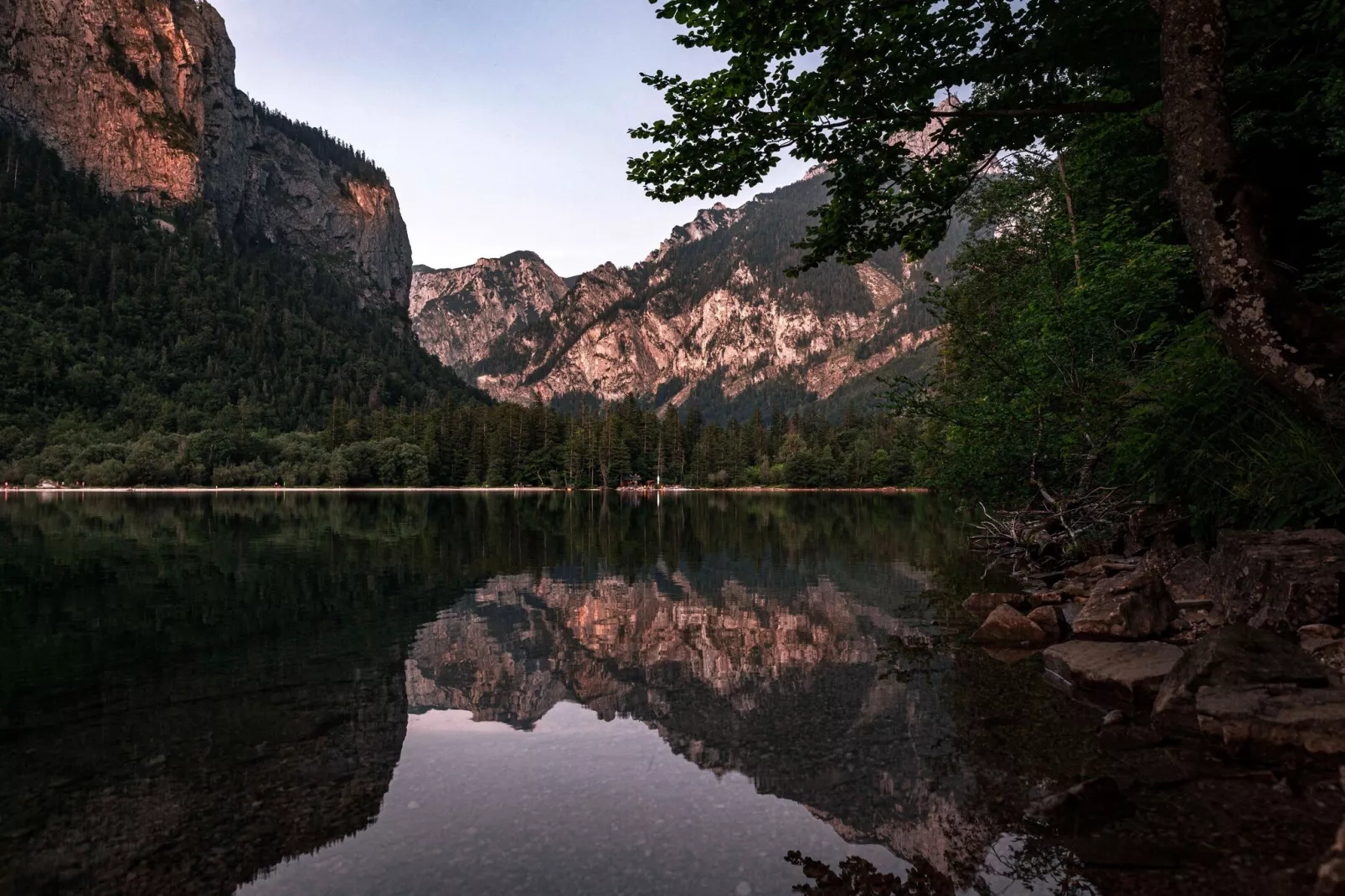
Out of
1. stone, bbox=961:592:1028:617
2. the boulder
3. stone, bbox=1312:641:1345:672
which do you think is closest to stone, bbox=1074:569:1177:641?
stone, bbox=1312:641:1345:672

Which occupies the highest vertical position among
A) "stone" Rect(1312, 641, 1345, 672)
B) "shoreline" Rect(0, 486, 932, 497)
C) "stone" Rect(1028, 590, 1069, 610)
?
"stone" Rect(1312, 641, 1345, 672)

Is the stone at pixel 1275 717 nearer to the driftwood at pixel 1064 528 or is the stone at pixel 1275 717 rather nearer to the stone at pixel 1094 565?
the stone at pixel 1094 565

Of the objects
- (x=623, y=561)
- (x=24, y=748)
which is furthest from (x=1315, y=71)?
(x=623, y=561)

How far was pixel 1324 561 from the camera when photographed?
36.8ft

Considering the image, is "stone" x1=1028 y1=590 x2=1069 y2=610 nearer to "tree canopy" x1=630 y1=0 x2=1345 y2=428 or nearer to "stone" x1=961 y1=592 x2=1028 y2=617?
"stone" x1=961 y1=592 x2=1028 y2=617

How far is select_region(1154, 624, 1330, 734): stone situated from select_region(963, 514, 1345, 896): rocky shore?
16 mm

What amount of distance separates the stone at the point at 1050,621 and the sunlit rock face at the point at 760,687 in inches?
104

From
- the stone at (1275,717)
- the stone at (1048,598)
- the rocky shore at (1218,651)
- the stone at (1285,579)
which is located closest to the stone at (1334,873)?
the rocky shore at (1218,651)

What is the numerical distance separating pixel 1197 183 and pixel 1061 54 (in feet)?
11.3

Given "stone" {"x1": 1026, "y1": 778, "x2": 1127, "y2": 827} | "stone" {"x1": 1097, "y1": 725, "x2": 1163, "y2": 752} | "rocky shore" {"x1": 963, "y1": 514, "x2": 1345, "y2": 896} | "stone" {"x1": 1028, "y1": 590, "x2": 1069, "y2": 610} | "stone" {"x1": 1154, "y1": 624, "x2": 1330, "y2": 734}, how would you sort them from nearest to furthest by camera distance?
"stone" {"x1": 1026, "y1": 778, "x2": 1127, "y2": 827} → "rocky shore" {"x1": 963, "y1": 514, "x2": 1345, "y2": 896} → "stone" {"x1": 1154, "y1": 624, "x2": 1330, "y2": 734} → "stone" {"x1": 1097, "y1": 725, "x2": 1163, "y2": 752} → "stone" {"x1": 1028, "y1": 590, "x2": 1069, "y2": 610}

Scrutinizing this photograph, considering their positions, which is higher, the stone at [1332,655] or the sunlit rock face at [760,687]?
the stone at [1332,655]

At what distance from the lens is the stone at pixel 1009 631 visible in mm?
15859

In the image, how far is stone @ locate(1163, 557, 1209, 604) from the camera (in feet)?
52.0

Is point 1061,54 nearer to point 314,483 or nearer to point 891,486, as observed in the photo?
point 891,486
